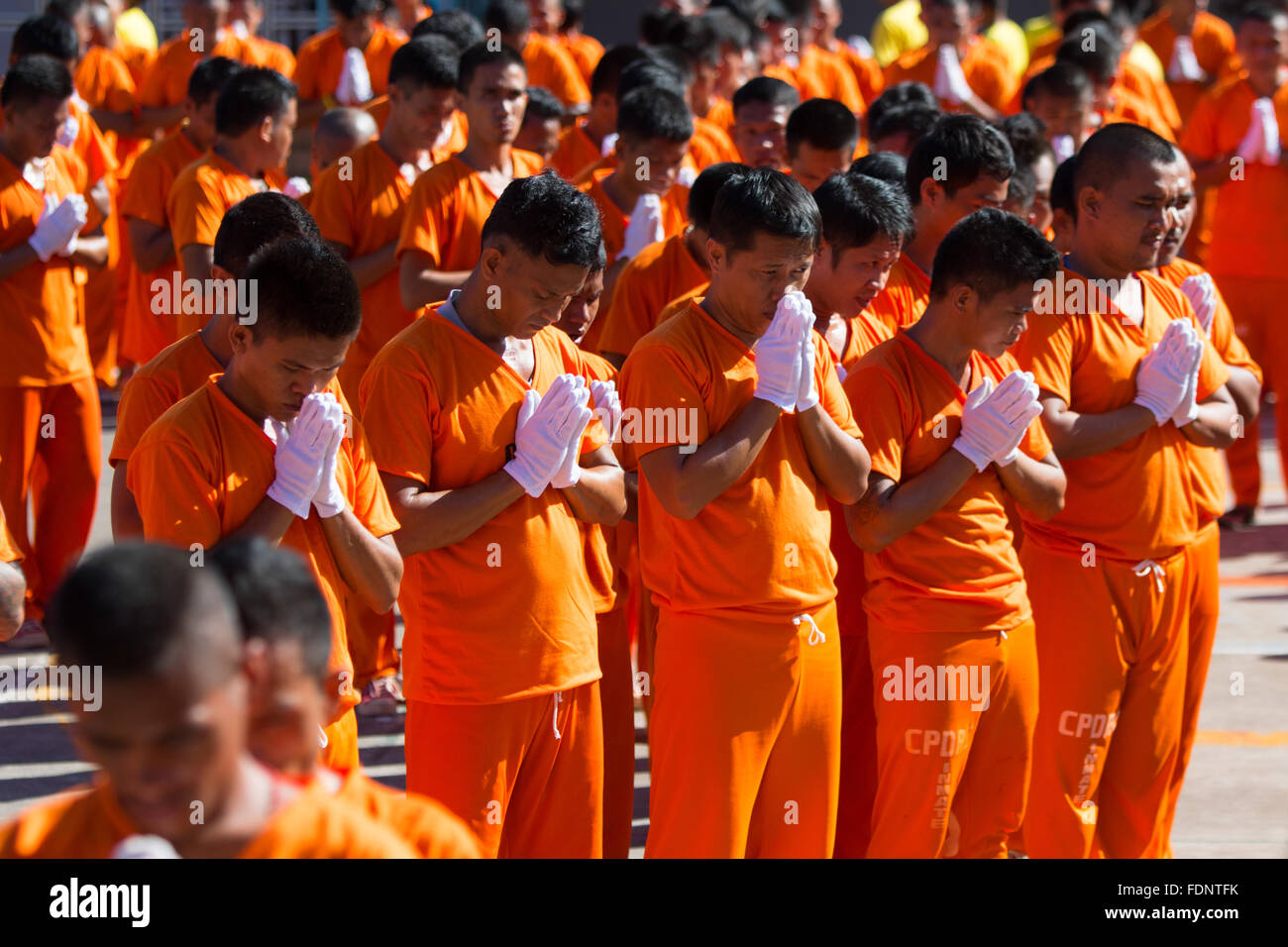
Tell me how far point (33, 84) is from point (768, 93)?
9.25 ft

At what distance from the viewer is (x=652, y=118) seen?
6.21 metres

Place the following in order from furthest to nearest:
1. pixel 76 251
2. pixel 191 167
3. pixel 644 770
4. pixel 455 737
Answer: pixel 76 251 → pixel 191 167 → pixel 644 770 → pixel 455 737

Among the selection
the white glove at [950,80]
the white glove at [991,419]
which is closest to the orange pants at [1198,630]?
the white glove at [991,419]

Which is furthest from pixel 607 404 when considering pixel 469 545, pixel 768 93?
pixel 768 93

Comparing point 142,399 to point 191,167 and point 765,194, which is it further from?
point 191,167

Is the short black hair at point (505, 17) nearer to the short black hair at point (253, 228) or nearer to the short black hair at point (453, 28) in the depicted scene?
the short black hair at point (453, 28)

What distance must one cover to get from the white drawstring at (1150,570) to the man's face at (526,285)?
1.76m

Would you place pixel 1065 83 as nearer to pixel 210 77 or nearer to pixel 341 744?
pixel 210 77

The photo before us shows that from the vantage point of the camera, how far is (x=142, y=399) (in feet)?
12.2

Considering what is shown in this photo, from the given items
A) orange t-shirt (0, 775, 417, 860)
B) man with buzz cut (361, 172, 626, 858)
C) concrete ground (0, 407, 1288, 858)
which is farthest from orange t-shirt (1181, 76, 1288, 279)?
orange t-shirt (0, 775, 417, 860)

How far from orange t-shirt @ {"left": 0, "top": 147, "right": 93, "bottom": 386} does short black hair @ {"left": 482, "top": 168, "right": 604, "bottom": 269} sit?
3243 mm

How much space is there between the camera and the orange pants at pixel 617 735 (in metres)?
4.46

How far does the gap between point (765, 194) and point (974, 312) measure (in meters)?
0.66

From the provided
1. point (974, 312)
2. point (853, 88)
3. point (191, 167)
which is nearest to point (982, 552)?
point (974, 312)
